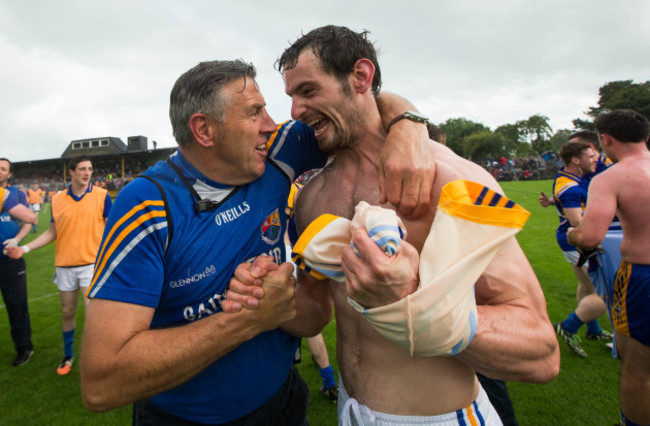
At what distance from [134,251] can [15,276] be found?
474 centimetres

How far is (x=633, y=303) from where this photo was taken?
9.37ft

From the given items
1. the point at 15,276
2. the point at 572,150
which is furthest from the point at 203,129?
the point at 572,150

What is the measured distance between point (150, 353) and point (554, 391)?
13.8ft

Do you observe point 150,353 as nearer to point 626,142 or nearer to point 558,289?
point 626,142

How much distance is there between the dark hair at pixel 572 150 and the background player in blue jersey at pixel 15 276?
25.6 feet

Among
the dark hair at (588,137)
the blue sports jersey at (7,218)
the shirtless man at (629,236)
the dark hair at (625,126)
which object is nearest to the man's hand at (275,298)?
the shirtless man at (629,236)

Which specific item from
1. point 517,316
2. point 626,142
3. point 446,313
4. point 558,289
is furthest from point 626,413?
point 558,289

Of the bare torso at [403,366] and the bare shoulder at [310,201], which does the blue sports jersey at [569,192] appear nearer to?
the bare torso at [403,366]

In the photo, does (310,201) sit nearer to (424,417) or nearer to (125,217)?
(125,217)

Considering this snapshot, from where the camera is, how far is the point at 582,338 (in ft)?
16.4

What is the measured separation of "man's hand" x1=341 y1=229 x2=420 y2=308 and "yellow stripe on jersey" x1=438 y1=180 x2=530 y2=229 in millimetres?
201

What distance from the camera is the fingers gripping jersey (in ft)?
3.36

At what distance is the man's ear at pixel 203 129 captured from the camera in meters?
1.89

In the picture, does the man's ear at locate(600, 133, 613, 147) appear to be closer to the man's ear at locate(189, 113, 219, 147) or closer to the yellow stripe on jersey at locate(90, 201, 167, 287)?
the man's ear at locate(189, 113, 219, 147)
